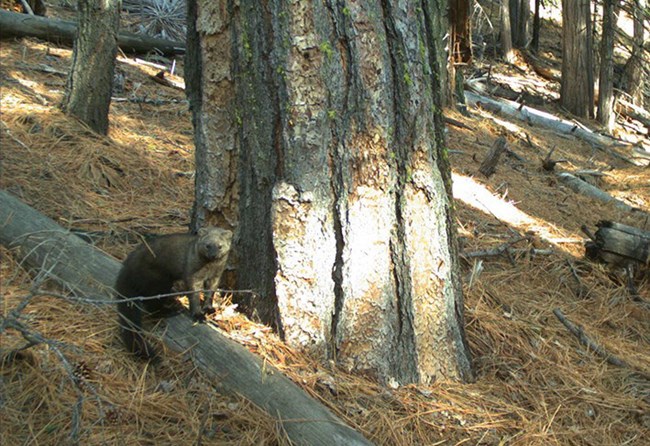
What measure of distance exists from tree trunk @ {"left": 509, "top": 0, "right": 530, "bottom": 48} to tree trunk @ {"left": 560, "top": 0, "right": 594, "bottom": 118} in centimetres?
469

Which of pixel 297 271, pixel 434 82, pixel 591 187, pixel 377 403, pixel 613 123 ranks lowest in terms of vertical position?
pixel 613 123

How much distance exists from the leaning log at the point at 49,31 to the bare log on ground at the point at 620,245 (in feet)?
19.8

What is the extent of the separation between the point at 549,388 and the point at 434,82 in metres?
1.82

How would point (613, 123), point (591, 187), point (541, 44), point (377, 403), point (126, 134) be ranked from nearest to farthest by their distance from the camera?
1. point (377, 403)
2. point (126, 134)
3. point (591, 187)
4. point (613, 123)
5. point (541, 44)

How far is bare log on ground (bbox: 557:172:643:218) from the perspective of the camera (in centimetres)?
882

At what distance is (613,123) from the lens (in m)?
15.7

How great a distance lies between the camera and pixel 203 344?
339 cm

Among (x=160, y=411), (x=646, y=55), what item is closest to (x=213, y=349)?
(x=160, y=411)

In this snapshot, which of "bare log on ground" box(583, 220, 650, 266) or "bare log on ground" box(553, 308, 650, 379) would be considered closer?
"bare log on ground" box(553, 308, 650, 379)

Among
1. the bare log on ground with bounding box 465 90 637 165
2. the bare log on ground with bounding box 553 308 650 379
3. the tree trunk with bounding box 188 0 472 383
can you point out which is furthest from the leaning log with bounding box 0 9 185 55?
the bare log on ground with bounding box 465 90 637 165

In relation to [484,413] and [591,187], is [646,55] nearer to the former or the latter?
[591,187]

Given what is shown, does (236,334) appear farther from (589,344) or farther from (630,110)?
(630,110)

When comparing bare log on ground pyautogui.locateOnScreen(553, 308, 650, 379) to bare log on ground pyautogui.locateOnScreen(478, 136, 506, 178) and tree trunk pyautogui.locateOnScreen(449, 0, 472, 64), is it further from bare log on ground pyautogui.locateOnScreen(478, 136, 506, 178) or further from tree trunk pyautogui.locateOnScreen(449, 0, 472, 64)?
tree trunk pyautogui.locateOnScreen(449, 0, 472, 64)

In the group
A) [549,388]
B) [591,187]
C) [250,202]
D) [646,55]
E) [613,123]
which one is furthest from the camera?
[646,55]
